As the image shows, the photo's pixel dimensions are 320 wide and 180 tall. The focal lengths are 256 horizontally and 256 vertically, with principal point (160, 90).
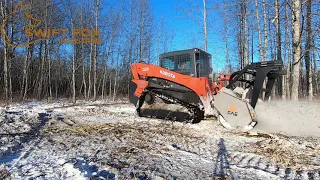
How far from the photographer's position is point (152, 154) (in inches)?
158

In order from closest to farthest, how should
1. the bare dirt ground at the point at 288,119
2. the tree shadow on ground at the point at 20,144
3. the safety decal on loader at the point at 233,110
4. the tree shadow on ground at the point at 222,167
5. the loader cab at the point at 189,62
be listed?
the tree shadow on ground at the point at 222,167, the tree shadow on ground at the point at 20,144, the safety decal on loader at the point at 233,110, the bare dirt ground at the point at 288,119, the loader cab at the point at 189,62

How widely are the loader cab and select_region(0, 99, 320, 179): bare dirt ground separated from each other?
2035 mm

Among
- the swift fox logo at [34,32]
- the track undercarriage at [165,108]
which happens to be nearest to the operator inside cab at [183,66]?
the track undercarriage at [165,108]

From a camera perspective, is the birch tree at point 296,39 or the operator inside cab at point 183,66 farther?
the birch tree at point 296,39

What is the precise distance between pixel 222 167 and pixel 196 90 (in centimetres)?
344

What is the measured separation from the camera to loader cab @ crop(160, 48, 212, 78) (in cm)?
741

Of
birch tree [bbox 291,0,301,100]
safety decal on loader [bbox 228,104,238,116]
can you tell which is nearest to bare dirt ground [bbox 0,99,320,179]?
safety decal on loader [bbox 228,104,238,116]

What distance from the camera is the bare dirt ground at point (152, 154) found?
3.17 meters

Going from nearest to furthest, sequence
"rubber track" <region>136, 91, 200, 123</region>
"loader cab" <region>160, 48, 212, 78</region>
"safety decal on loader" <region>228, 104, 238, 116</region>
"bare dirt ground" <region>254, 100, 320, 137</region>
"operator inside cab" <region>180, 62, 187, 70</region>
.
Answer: "safety decal on loader" <region>228, 104, 238, 116</region> → "bare dirt ground" <region>254, 100, 320, 137</region> → "rubber track" <region>136, 91, 200, 123</region> → "loader cab" <region>160, 48, 212, 78</region> → "operator inside cab" <region>180, 62, 187, 70</region>

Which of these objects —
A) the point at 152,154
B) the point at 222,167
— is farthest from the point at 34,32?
the point at 222,167

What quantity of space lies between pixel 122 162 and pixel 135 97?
3.84 meters

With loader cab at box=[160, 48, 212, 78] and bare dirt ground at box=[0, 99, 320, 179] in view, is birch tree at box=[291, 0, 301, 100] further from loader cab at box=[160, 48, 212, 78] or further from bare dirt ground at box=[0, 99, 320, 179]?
bare dirt ground at box=[0, 99, 320, 179]

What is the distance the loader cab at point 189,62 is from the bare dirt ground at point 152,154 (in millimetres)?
2035

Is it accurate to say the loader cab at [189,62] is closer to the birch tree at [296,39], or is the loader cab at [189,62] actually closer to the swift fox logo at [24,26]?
the birch tree at [296,39]
